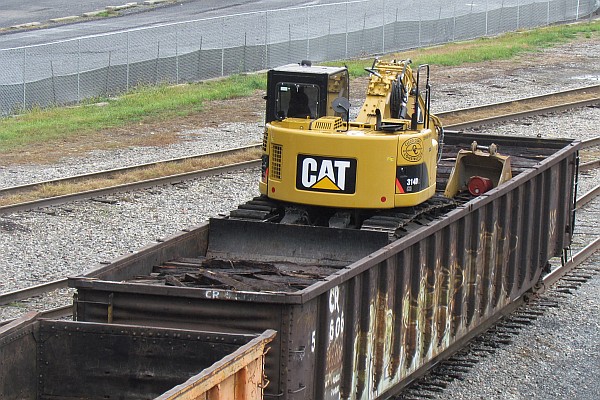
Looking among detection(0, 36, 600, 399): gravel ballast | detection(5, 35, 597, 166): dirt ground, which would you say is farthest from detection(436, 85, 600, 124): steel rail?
detection(5, 35, 597, 166): dirt ground

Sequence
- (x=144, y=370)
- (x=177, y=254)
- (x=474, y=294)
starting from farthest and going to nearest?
(x=474, y=294) → (x=177, y=254) → (x=144, y=370)

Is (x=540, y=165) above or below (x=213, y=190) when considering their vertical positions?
above

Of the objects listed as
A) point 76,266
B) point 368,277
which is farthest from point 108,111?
point 368,277

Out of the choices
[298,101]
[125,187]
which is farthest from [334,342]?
[125,187]

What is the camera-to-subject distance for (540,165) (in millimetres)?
14562

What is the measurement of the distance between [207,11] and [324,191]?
37.9m

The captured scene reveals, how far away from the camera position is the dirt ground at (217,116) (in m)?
23.7

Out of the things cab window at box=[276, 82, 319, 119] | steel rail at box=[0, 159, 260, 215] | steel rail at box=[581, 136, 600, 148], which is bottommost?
steel rail at box=[0, 159, 260, 215]

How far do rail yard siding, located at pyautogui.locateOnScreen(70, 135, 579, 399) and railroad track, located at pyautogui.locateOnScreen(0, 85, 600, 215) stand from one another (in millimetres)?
7492

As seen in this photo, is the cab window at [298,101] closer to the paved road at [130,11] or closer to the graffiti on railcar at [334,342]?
the graffiti on railcar at [334,342]

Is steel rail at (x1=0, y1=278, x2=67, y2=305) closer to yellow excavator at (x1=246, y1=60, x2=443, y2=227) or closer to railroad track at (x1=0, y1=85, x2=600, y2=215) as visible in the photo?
yellow excavator at (x1=246, y1=60, x2=443, y2=227)

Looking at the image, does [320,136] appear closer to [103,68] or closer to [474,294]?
[474,294]

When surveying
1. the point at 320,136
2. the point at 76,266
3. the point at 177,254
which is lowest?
the point at 76,266

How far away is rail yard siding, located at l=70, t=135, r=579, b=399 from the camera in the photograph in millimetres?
9188
